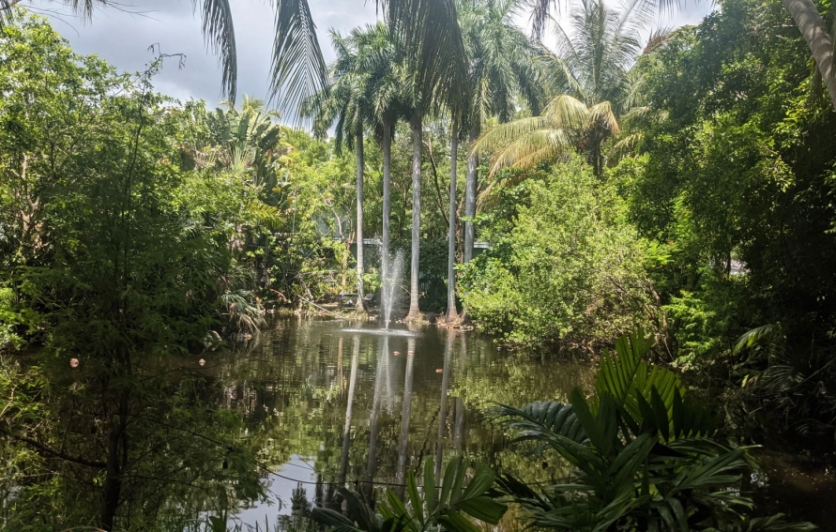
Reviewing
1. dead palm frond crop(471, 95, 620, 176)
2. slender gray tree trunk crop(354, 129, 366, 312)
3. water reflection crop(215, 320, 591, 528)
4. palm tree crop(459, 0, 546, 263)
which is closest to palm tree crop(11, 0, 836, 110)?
water reflection crop(215, 320, 591, 528)

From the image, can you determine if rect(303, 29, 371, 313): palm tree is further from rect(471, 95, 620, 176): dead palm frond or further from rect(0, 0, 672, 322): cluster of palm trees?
rect(471, 95, 620, 176): dead palm frond

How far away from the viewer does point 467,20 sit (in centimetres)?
1983

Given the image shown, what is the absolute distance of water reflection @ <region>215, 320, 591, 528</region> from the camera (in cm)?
534

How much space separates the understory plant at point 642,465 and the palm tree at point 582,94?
15.2 m

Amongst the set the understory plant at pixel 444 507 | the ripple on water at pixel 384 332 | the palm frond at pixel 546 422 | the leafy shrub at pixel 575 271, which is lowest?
the ripple on water at pixel 384 332

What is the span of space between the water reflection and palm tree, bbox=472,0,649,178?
627 centimetres

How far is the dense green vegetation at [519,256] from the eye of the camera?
2592 mm

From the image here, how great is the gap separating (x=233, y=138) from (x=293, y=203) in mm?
3476

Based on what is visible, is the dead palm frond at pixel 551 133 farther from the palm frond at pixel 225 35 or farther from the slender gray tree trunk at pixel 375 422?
the palm frond at pixel 225 35

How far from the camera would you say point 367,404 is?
27.3ft

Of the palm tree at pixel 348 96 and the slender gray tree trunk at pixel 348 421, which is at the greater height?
the palm tree at pixel 348 96

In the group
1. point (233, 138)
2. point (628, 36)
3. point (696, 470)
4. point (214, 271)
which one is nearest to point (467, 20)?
point (628, 36)

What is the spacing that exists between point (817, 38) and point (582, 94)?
14.1 meters

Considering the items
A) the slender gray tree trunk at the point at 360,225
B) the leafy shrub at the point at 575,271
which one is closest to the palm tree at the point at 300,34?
the leafy shrub at the point at 575,271
